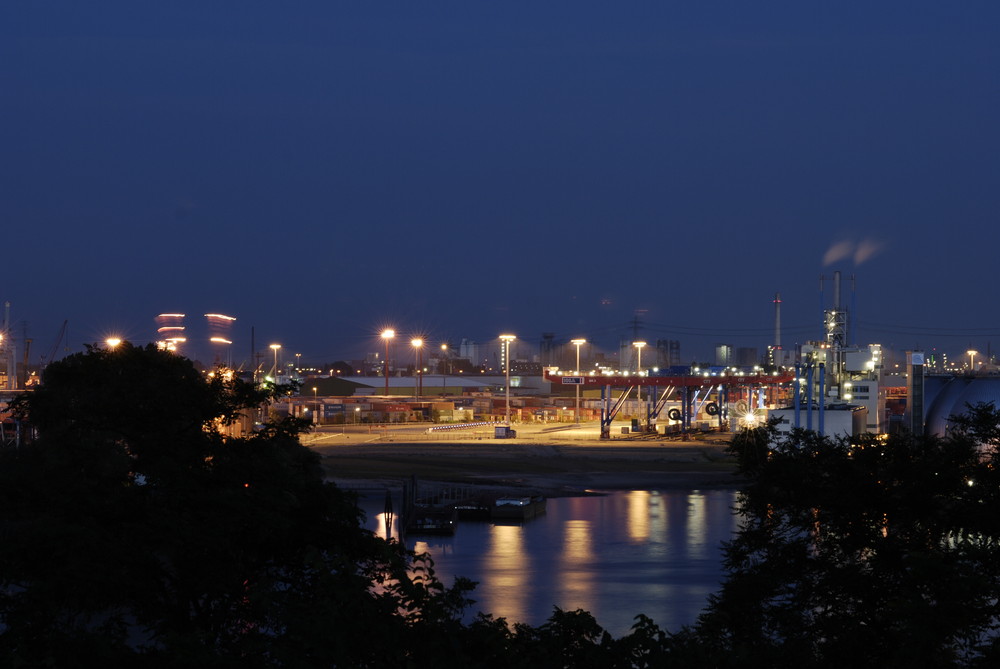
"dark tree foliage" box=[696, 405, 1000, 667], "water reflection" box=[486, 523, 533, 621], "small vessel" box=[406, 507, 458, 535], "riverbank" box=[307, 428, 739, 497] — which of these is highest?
"dark tree foliage" box=[696, 405, 1000, 667]

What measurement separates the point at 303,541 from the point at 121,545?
1.78 m

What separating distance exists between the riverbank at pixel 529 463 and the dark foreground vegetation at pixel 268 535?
28.1 meters

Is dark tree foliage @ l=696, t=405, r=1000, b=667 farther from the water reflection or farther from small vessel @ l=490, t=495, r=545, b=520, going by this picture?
small vessel @ l=490, t=495, r=545, b=520

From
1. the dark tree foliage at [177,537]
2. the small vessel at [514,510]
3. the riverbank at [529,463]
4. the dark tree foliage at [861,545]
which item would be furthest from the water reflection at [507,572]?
the dark tree foliage at [177,537]

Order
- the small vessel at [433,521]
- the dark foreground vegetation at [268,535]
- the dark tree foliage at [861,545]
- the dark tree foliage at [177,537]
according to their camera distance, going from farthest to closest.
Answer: the small vessel at [433,521] < the dark tree foliage at [861,545] < the dark foreground vegetation at [268,535] < the dark tree foliage at [177,537]

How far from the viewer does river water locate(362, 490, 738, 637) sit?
2241 cm

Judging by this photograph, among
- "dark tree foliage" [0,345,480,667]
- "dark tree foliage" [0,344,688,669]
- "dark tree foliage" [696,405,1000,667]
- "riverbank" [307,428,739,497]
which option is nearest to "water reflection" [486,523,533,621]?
"riverbank" [307,428,739,497]

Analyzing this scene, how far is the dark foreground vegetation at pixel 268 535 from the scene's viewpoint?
7719 mm

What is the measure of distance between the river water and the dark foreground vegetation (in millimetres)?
10540

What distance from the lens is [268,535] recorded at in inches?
380

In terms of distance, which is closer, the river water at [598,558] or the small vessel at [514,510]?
the river water at [598,558]

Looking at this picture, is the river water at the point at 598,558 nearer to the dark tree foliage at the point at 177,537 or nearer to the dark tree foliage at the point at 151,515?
the dark tree foliage at the point at 151,515

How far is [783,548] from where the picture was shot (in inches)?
390

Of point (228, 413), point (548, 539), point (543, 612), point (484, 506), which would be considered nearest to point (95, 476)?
point (228, 413)
